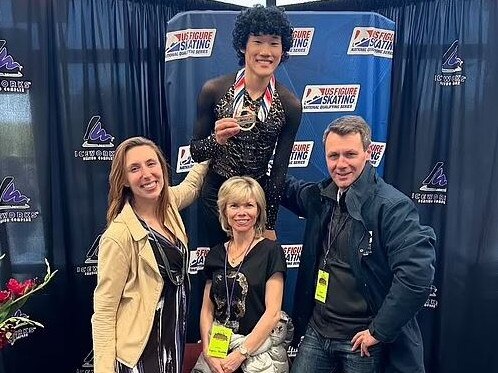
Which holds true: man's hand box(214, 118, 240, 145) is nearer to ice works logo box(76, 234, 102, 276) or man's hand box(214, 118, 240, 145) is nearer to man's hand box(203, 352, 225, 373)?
man's hand box(203, 352, 225, 373)

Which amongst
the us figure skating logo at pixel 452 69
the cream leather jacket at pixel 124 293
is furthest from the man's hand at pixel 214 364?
the us figure skating logo at pixel 452 69

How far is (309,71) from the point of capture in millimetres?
2678

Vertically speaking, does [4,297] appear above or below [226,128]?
below

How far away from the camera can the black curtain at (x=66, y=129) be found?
264cm

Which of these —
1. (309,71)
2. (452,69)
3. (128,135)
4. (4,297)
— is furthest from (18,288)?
(452,69)

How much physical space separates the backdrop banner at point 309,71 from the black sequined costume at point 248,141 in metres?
0.69

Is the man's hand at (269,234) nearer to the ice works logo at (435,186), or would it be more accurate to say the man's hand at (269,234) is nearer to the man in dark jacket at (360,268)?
the man in dark jacket at (360,268)

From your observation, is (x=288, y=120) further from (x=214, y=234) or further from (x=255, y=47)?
(x=214, y=234)

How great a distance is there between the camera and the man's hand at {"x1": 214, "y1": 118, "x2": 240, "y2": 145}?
72.5 inches

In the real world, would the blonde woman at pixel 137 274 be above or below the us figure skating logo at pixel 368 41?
below

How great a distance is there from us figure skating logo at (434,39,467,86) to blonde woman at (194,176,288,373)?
1.56 metres

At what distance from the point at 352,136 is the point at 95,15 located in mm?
1750

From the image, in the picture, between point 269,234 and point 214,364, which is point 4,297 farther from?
point 269,234

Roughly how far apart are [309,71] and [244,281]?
52.4 inches
